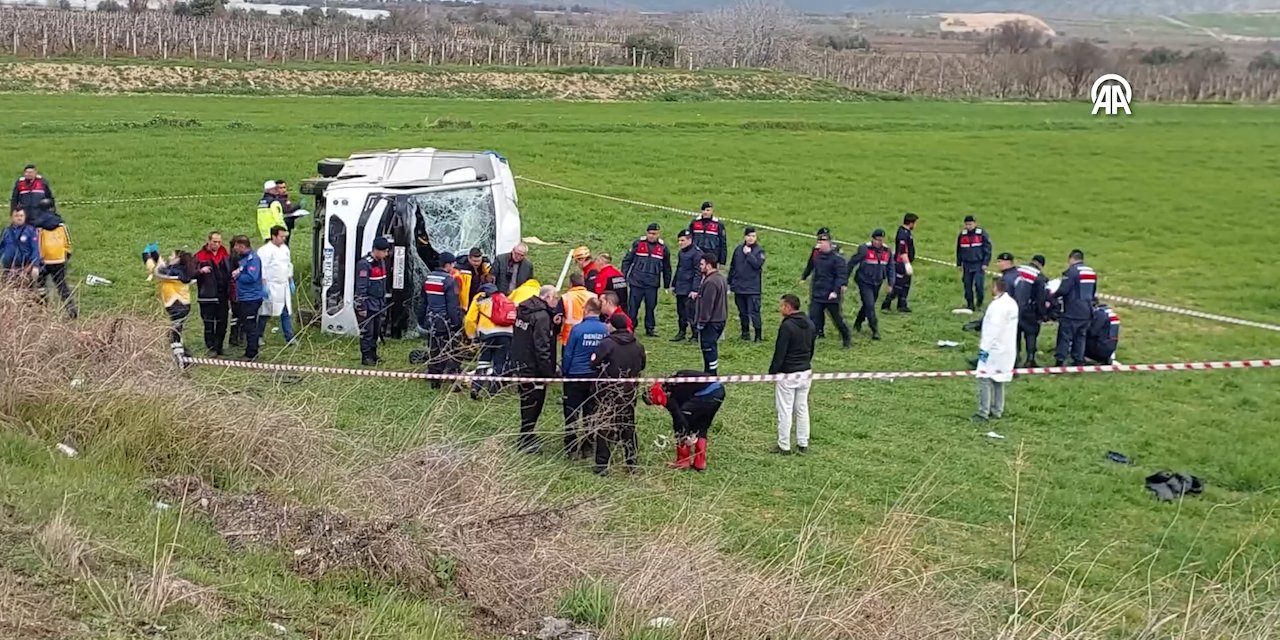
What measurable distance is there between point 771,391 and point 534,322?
3.95m

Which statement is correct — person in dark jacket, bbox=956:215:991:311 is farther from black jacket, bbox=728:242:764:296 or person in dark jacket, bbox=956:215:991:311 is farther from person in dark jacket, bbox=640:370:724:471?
person in dark jacket, bbox=640:370:724:471

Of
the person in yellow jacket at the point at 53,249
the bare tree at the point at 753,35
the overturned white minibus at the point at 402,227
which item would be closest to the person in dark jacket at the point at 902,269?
the overturned white minibus at the point at 402,227

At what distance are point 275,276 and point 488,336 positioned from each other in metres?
3.42

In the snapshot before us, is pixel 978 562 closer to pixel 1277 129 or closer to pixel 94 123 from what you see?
pixel 94 123

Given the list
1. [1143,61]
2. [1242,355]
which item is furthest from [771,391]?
[1143,61]

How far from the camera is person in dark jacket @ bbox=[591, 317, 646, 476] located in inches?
429

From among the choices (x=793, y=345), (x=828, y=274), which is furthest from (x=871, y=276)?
(x=793, y=345)

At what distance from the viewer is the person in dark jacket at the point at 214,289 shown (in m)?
14.4

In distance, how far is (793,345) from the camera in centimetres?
1216

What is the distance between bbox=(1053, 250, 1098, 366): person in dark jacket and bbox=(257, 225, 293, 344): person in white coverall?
32.2ft

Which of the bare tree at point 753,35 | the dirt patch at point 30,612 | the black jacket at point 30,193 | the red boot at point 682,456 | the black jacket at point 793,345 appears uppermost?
the bare tree at point 753,35

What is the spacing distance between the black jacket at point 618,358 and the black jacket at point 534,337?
28.1 inches

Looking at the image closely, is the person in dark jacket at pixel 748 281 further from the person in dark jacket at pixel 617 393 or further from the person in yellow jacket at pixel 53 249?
the person in yellow jacket at pixel 53 249

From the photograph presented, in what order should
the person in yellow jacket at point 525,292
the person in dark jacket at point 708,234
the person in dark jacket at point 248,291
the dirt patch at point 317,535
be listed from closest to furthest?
1. the dirt patch at point 317,535
2. the person in yellow jacket at point 525,292
3. the person in dark jacket at point 248,291
4. the person in dark jacket at point 708,234
